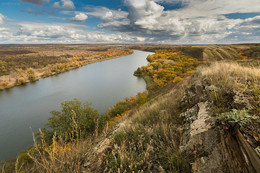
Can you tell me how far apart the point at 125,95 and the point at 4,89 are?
128 feet

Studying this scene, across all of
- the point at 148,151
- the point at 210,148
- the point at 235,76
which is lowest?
the point at 148,151

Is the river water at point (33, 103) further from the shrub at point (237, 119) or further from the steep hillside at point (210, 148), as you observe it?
the shrub at point (237, 119)

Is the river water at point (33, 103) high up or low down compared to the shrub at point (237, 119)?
down

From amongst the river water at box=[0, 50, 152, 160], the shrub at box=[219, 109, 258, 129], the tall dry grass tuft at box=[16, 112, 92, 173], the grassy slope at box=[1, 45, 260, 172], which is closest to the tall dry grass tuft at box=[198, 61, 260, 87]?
the grassy slope at box=[1, 45, 260, 172]

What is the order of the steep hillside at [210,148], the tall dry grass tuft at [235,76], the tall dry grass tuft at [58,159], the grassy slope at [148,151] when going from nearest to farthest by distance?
the steep hillside at [210,148]
the grassy slope at [148,151]
the tall dry grass tuft at [58,159]
the tall dry grass tuft at [235,76]

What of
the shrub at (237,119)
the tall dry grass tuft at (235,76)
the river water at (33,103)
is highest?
the tall dry grass tuft at (235,76)

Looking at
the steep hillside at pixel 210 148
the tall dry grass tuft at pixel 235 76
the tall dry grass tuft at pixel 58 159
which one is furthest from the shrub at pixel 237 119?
the tall dry grass tuft at pixel 58 159

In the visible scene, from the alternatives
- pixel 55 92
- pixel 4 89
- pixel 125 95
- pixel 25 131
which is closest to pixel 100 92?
pixel 125 95

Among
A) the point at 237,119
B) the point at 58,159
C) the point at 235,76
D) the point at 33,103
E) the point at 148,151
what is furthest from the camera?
the point at 33,103

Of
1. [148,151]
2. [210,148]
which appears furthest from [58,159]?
[210,148]

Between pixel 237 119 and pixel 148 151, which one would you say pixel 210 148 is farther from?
pixel 148 151

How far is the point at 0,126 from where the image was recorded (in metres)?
20.3

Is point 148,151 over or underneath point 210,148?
underneath

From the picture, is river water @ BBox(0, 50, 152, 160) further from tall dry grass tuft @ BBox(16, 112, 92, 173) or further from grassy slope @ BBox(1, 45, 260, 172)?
grassy slope @ BBox(1, 45, 260, 172)
